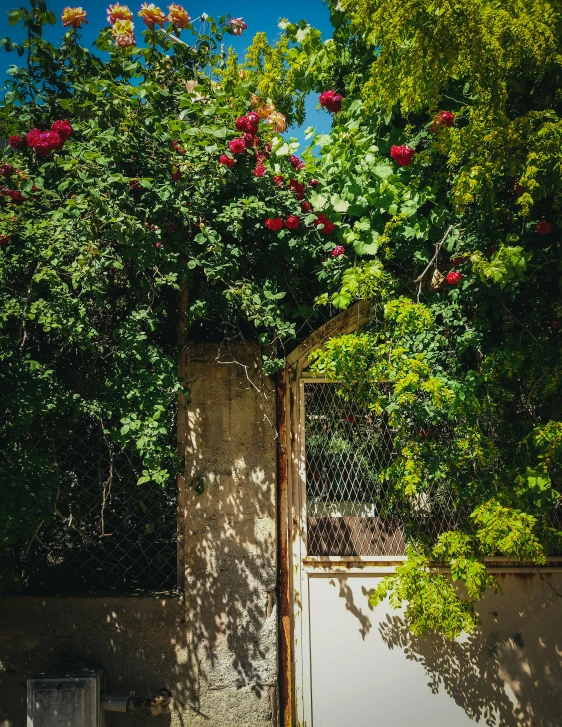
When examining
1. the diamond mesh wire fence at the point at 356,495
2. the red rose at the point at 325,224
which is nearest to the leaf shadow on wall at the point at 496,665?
the diamond mesh wire fence at the point at 356,495

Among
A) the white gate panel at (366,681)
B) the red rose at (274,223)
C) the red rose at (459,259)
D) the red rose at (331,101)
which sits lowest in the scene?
the white gate panel at (366,681)

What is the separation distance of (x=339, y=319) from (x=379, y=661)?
2.21 m

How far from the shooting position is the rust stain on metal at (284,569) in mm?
3664

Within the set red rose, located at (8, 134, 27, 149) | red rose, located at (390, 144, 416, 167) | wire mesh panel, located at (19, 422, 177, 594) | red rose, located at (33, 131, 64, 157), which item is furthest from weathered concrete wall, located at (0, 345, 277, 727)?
red rose, located at (8, 134, 27, 149)

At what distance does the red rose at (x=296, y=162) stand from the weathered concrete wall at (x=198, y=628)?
56.8 inches

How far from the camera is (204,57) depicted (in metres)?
4.03

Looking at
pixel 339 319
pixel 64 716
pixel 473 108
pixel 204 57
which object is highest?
pixel 204 57

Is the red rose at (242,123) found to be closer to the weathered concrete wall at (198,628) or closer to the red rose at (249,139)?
the red rose at (249,139)

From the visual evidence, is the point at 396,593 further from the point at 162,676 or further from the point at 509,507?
the point at 162,676

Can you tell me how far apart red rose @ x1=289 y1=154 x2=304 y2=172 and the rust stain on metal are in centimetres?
132

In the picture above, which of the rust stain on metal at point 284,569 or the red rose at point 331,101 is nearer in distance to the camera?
the rust stain on metal at point 284,569

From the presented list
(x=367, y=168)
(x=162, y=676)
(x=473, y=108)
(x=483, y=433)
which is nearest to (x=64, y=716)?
(x=162, y=676)

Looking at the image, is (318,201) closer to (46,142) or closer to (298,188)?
(298,188)

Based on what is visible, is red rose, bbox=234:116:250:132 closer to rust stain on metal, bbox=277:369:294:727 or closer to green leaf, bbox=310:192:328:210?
green leaf, bbox=310:192:328:210
